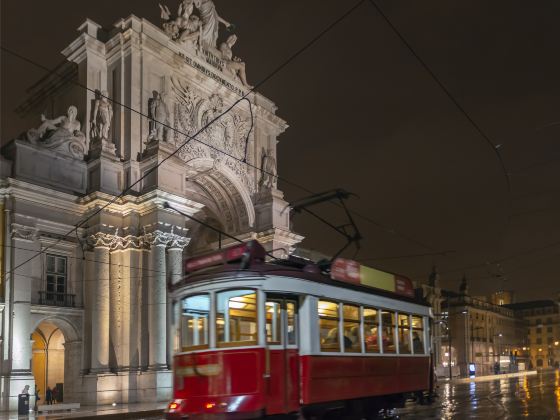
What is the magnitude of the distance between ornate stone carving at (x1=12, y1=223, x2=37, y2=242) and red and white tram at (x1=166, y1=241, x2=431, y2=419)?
15636mm

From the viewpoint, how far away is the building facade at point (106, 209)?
2628 cm

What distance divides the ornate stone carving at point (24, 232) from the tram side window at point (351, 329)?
17.4 meters

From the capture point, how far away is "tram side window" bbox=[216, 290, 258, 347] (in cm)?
1095

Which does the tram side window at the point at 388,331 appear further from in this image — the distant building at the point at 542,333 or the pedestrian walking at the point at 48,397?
the distant building at the point at 542,333

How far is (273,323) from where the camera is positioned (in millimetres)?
11172

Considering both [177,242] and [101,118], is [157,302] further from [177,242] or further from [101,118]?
[101,118]

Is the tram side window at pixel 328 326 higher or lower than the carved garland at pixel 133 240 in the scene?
lower

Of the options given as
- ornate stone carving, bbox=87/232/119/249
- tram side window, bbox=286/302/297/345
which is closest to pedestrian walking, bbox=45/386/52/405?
ornate stone carving, bbox=87/232/119/249

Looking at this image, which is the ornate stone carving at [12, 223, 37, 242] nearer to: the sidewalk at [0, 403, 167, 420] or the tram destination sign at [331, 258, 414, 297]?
the sidewalk at [0, 403, 167, 420]

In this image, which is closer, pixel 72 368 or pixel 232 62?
pixel 72 368

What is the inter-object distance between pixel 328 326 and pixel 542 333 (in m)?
134

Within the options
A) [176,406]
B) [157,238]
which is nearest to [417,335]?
[176,406]

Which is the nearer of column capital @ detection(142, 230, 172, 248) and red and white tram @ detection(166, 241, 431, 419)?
red and white tram @ detection(166, 241, 431, 419)

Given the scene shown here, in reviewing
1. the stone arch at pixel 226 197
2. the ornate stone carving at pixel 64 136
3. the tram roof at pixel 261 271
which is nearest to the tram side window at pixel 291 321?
the tram roof at pixel 261 271
